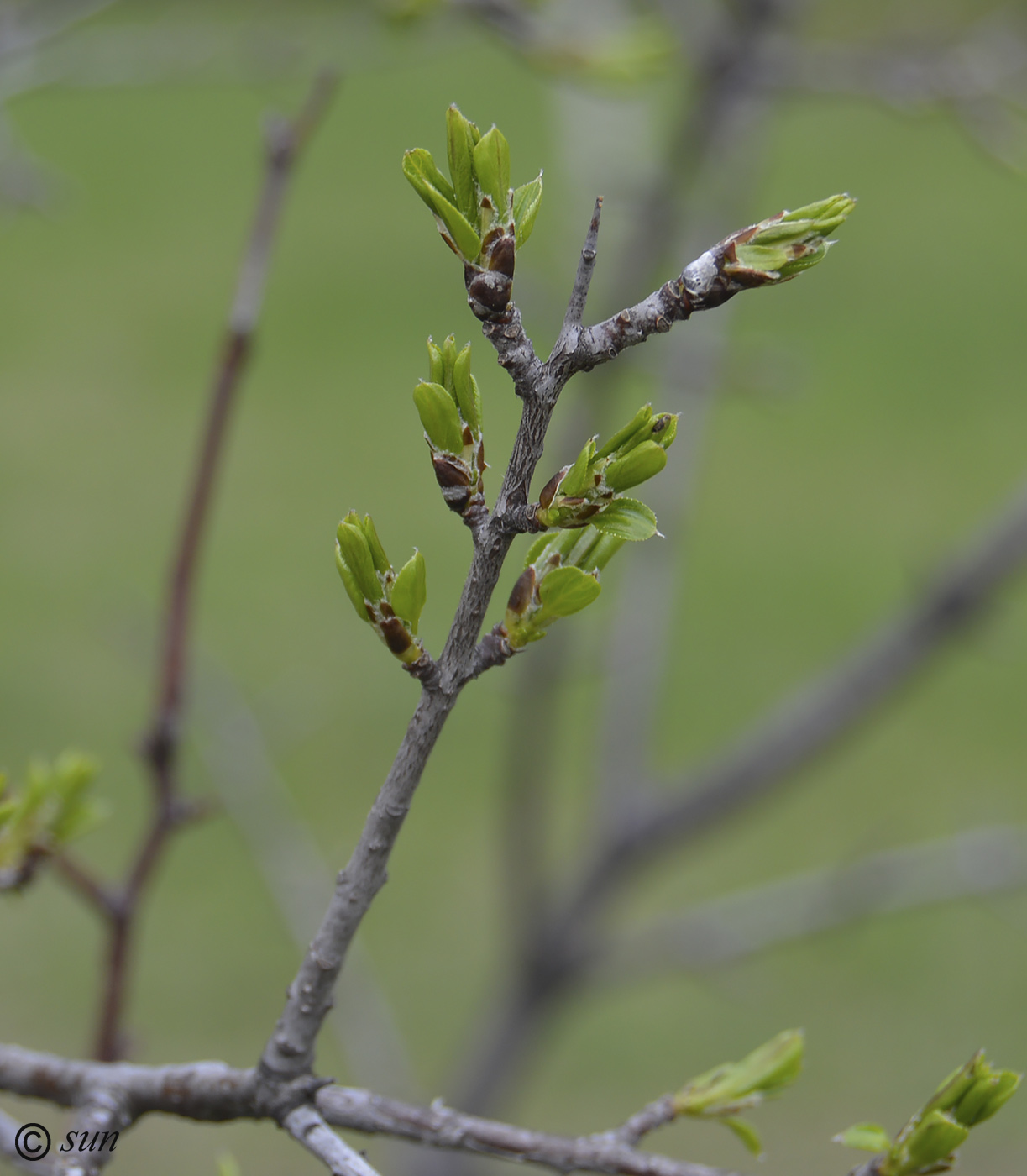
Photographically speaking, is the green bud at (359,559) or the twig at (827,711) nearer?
the green bud at (359,559)

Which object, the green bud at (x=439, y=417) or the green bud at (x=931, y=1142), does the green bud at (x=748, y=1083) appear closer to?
the green bud at (x=931, y=1142)

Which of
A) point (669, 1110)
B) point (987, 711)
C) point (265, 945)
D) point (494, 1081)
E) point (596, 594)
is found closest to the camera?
point (596, 594)

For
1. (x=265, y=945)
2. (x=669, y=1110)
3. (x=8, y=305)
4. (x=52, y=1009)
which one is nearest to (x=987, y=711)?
(x=265, y=945)

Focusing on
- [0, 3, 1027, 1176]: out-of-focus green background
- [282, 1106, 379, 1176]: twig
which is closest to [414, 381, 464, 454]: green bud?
[282, 1106, 379, 1176]: twig

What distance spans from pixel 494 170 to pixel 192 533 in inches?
13.8

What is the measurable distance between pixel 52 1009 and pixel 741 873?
1.60 meters

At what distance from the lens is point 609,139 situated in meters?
1.61

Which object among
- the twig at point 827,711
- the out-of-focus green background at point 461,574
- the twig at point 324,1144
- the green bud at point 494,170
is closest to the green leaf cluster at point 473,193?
the green bud at point 494,170

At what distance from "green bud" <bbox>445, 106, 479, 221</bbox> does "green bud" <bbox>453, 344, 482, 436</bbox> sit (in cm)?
4

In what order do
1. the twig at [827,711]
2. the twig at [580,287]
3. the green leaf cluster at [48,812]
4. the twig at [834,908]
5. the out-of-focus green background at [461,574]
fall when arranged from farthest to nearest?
the out-of-focus green background at [461,574] < the twig at [834,908] < the twig at [827,711] < the green leaf cluster at [48,812] < the twig at [580,287]

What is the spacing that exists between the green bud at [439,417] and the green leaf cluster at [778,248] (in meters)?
0.09

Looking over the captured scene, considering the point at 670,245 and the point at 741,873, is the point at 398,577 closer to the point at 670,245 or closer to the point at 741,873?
the point at 670,245

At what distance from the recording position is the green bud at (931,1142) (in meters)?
0.38

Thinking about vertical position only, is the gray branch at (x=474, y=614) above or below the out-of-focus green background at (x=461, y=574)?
below
